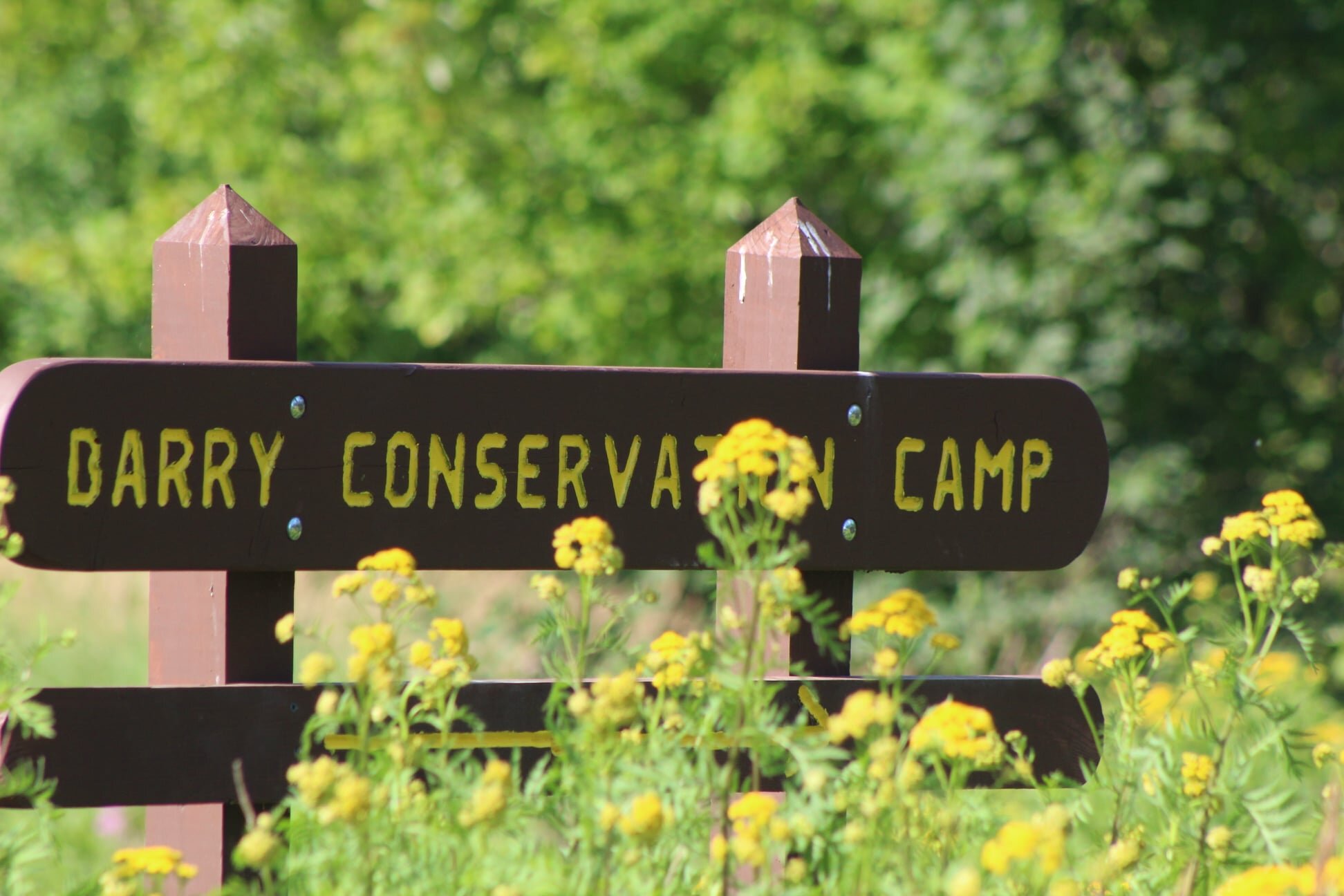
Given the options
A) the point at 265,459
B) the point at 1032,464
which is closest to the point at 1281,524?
the point at 1032,464

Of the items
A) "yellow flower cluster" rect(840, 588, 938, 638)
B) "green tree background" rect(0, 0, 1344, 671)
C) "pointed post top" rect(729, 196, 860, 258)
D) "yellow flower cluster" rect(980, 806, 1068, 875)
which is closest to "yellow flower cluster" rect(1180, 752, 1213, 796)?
"yellow flower cluster" rect(840, 588, 938, 638)

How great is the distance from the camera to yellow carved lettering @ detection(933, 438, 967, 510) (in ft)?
7.48

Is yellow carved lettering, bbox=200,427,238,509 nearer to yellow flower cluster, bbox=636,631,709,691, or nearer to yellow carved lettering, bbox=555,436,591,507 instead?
yellow carved lettering, bbox=555,436,591,507

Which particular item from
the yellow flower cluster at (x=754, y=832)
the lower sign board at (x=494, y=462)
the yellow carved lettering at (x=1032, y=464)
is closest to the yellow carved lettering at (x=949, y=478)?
the lower sign board at (x=494, y=462)

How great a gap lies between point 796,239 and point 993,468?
487 mm

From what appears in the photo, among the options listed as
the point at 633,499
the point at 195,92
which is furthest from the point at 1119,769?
the point at 195,92

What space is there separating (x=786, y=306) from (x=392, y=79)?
553 cm

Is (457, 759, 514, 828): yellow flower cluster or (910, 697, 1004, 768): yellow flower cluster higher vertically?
(910, 697, 1004, 768): yellow flower cluster

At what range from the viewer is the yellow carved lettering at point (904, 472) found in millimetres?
2262

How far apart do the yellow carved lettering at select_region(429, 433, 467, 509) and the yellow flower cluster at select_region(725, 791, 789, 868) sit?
740 mm

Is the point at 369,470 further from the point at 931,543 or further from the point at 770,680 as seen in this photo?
the point at 931,543

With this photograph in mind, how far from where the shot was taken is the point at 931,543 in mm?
2279

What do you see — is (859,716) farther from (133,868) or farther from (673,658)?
(133,868)

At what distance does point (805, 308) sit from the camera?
2.31 meters
